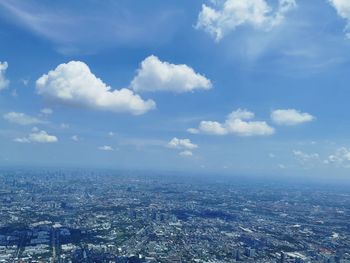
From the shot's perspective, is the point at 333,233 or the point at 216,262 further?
the point at 333,233

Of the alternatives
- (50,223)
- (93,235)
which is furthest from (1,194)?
(93,235)

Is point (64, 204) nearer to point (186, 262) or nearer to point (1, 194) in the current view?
point (1, 194)

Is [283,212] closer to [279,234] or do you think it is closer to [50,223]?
[279,234]

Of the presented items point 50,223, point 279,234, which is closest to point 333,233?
point 279,234

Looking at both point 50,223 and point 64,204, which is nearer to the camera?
point 50,223

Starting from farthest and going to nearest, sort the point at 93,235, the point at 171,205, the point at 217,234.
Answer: the point at 171,205 → the point at 217,234 → the point at 93,235

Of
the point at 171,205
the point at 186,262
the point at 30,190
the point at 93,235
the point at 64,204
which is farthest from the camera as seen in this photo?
the point at 30,190
